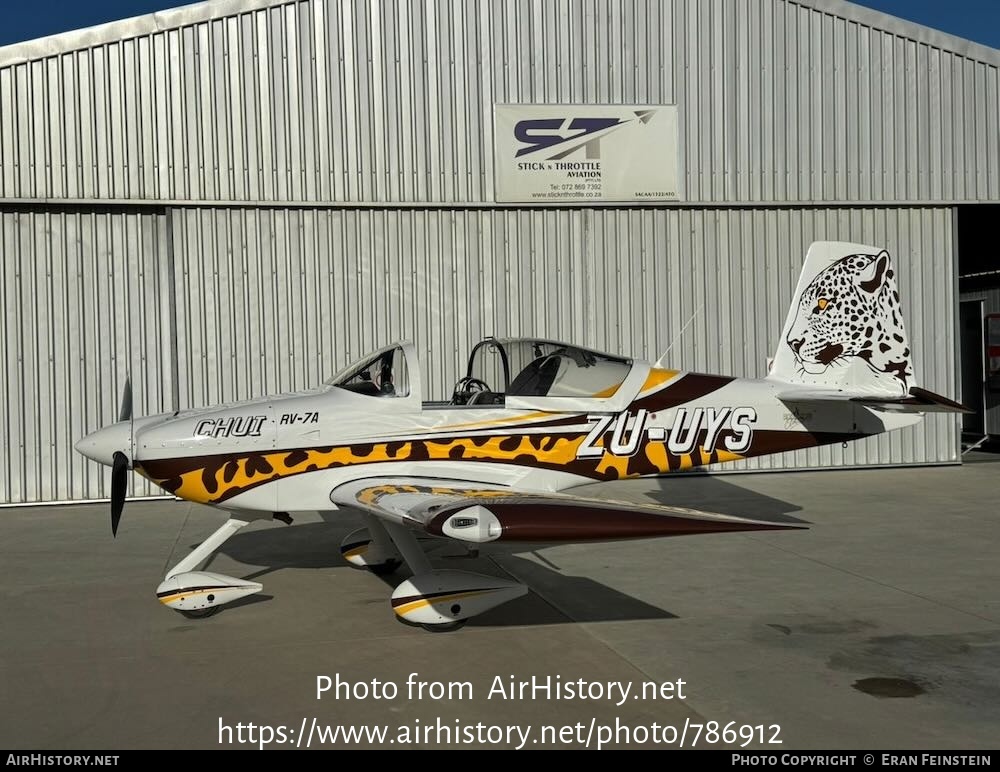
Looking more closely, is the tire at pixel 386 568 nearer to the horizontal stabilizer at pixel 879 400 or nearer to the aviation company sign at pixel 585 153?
the horizontal stabilizer at pixel 879 400

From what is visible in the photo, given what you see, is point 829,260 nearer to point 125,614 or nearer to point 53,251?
point 125,614

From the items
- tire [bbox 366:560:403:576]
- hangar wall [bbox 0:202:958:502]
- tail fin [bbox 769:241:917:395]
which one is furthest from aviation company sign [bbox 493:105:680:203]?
tire [bbox 366:560:403:576]

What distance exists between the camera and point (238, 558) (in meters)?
8.23

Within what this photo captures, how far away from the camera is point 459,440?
6.84m

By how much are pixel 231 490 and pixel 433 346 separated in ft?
21.1

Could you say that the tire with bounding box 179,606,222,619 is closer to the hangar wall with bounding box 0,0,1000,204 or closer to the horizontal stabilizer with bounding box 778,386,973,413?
the horizontal stabilizer with bounding box 778,386,973,413

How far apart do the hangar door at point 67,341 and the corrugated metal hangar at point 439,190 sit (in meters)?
0.03

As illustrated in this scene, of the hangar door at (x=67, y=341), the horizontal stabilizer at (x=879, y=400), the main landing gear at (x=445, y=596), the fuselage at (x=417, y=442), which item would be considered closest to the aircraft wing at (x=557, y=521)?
the main landing gear at (x=445, y=596)

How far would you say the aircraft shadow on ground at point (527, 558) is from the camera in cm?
625

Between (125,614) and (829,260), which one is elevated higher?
(829,260)

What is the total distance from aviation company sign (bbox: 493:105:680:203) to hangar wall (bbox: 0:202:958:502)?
32cm

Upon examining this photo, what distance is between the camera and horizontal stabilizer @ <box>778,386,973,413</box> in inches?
310

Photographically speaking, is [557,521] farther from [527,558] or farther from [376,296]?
[376,296]
